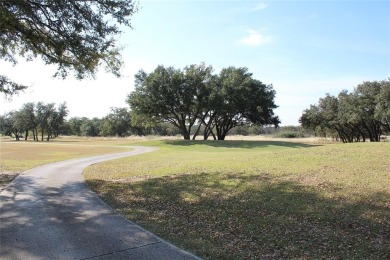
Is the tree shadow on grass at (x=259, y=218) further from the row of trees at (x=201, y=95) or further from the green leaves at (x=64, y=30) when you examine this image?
the row of trees at (x=201, y=95)

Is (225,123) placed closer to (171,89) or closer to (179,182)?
(171,89)

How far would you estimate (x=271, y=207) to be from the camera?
8383 mm

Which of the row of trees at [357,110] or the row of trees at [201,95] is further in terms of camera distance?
the row of trees at [201,95]

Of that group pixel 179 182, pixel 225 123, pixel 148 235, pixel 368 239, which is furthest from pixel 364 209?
pixel 225 123

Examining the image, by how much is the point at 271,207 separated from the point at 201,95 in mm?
43784

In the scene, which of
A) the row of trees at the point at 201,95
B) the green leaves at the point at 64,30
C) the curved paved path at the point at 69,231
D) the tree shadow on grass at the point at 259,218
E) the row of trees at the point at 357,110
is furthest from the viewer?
the row of trees at the point at 201,95

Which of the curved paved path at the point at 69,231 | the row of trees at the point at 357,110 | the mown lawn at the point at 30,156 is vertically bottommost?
the curved paved path at the point at 69,231

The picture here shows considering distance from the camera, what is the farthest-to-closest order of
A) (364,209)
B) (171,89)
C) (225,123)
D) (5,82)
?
(225,123) < (171,89) < (5,82) < (364,209)

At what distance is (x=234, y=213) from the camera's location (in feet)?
26.6

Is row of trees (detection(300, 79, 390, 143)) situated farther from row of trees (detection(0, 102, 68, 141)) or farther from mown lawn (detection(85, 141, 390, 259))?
row of trees (detection(0, 102, 68, 141))

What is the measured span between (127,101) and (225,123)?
59.6 feet

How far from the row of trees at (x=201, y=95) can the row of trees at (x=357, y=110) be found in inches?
288

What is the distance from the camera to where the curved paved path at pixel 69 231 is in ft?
17.6

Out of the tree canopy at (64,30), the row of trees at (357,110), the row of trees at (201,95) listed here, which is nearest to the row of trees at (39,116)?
the row of trees at (201,95)
